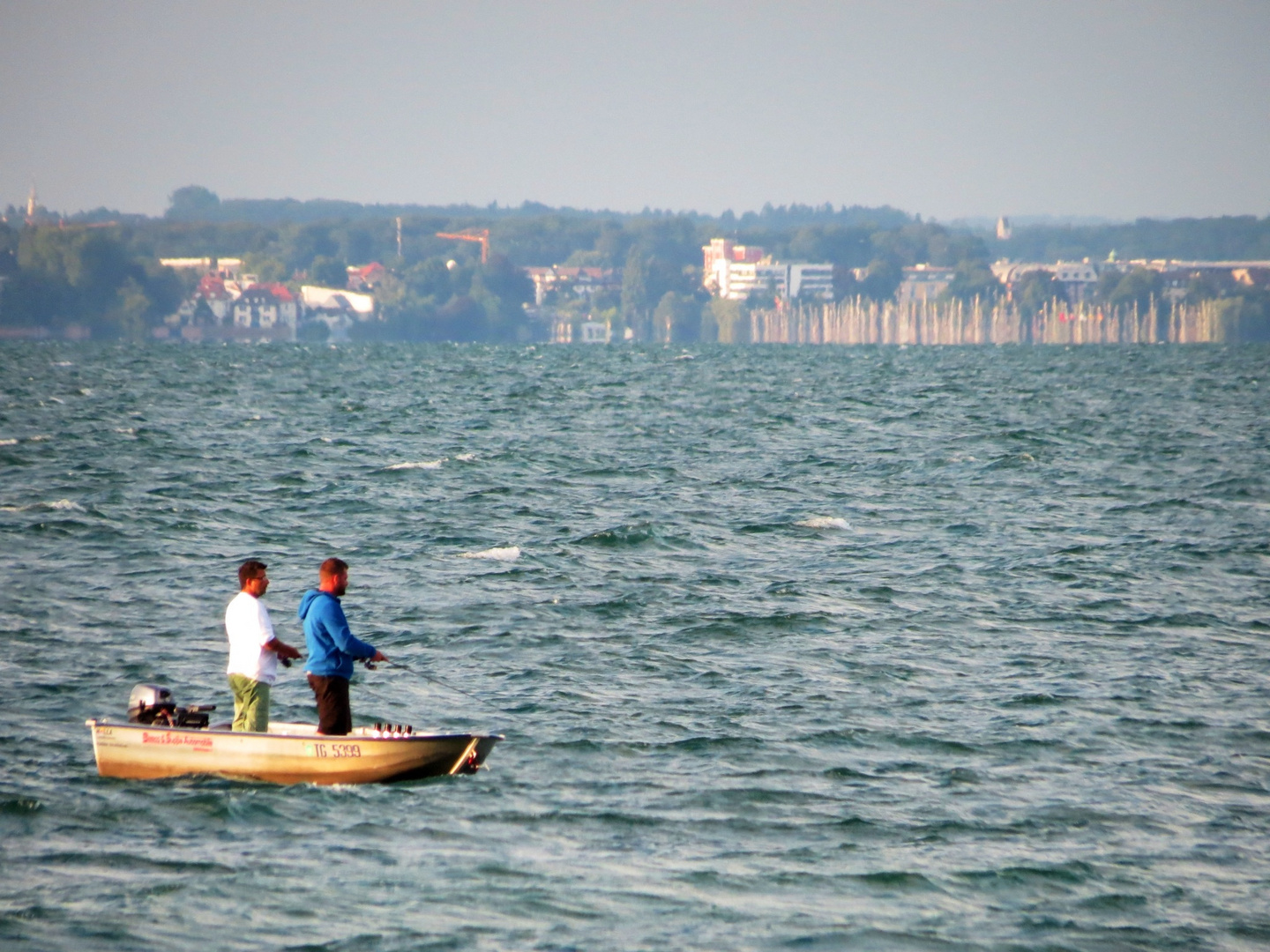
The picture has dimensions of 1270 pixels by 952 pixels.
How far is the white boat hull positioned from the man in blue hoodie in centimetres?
25

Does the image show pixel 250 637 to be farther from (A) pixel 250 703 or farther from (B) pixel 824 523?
(B) pixel 824 523

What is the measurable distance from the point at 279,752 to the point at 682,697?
16.6 ft

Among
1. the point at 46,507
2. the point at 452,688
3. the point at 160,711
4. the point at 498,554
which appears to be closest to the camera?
the point at 160,711

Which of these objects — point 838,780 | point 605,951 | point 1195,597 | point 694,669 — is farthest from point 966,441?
point 605,951

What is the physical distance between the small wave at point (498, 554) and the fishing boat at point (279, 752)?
12.1 metres

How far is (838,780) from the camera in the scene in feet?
47.0

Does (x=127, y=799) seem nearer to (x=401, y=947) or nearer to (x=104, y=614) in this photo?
(x=401, y=947)

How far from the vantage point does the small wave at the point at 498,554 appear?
26375 millimetres

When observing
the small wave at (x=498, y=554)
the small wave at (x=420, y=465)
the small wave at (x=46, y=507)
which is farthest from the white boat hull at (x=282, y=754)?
the small wave at (x=420, y=465)

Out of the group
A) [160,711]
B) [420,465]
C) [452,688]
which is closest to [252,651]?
[160,711]

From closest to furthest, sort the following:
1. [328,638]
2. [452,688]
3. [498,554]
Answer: [328,638], [452,688], [498,554]

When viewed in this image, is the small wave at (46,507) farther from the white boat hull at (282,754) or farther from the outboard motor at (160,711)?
the white boat hull at (282,754)

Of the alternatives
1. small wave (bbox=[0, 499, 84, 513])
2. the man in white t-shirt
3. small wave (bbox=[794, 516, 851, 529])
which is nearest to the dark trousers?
the man in white t-shirt

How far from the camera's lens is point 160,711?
14.4 meters
